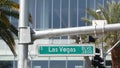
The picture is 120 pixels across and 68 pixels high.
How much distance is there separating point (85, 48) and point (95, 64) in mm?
1582

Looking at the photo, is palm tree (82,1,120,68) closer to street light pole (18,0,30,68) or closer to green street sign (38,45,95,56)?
green street sign (38,45,95,56)

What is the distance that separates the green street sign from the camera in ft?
52.7

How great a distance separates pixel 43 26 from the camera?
5497cm

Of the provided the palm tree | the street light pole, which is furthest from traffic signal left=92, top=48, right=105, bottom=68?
the palm tree

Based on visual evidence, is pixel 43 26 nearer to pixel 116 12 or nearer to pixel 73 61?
pixel 73 61

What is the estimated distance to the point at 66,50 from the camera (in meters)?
16.1

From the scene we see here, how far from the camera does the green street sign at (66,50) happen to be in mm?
16078

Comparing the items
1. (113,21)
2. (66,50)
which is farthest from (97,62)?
(113,21)

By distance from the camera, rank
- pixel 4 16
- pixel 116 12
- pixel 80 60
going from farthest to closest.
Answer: pixel 80 60 < pixel 116 12 < pixel 4 16

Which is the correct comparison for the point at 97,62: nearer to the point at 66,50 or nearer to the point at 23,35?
the point at 66,50

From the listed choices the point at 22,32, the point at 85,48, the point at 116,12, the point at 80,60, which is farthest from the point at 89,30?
the point at 80,60

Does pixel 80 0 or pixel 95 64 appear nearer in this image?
pixel 95 64

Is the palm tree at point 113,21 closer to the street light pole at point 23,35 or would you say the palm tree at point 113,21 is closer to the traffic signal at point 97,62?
the traffic signal at point 97,62

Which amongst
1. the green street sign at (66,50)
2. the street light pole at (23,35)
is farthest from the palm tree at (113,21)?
the street light pole at (23,35)
